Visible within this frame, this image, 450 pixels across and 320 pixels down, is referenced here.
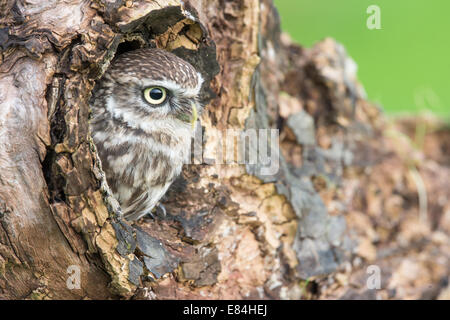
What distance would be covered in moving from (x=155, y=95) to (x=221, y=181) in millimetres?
634

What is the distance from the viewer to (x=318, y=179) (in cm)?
339

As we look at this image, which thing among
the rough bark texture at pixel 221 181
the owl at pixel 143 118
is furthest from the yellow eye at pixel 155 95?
the rough bark texture at pixel 221 181

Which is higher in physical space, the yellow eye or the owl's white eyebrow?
the owl's white eyebrow

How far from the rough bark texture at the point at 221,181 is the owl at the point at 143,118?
6.1 inches

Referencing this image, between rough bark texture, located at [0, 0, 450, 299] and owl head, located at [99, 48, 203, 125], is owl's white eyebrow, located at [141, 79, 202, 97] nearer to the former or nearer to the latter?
owl head, located at [99, 48, 203, 125]

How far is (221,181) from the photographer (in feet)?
9.04

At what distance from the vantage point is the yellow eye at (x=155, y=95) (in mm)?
2340

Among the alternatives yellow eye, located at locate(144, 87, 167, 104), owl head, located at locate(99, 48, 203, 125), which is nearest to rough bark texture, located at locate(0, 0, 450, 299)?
owl head, located at locate(99, 48, 203, 125)

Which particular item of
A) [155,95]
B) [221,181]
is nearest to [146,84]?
[155,95]

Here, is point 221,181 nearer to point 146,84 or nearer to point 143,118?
point 143,118

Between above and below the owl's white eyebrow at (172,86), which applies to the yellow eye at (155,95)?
below

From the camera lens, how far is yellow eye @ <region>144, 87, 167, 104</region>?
7.68 ft

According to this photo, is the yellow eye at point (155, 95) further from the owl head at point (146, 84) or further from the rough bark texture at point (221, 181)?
the rough bark texture at point (221, 181)
